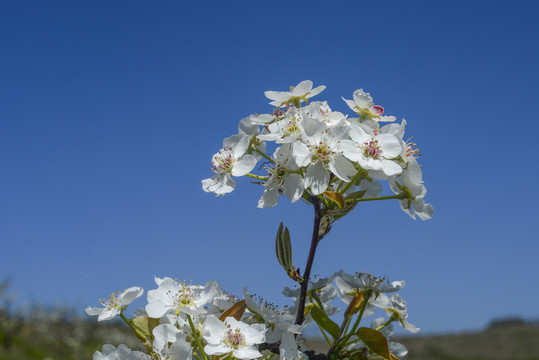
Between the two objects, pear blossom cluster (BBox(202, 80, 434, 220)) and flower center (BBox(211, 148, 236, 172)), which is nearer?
pear blossom cluster (BBox(202, 80, 434, 220))

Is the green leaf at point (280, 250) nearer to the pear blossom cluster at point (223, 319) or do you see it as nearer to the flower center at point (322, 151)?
the pear blossom cluster at point (223, 319)

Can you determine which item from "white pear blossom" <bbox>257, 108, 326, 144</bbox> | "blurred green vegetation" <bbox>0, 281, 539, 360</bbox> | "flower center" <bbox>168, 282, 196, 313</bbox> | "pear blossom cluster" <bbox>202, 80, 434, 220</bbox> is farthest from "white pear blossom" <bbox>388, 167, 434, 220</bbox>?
"blurred green vegetation" <bbox>0, 281, 539, 360</bbox>

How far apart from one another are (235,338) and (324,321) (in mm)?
367

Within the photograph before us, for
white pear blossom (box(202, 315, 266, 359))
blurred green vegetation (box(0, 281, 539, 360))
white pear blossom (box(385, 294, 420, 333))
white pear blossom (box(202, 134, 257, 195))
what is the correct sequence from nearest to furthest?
1. white pear blossom (box(202, 315, 266, 359))
2. white pear blossom (box(202, 134, 257, 195))
3. white pear blossom (box(385, 294, 420, 333))
4. blurred green vegetation (box(0, 281, 539, 360))

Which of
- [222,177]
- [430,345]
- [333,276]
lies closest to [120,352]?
[222,177]

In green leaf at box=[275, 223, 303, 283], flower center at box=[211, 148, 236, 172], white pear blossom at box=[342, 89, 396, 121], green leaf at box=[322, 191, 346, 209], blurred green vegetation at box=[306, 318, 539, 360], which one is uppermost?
blurred green vegetation at box=[306, 318, 539, 360]

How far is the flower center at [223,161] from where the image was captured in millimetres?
1767

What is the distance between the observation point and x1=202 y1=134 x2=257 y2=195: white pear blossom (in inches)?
67.1

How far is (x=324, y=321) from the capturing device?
5.76 feet

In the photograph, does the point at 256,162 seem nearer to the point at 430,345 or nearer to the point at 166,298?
the point at 166,298

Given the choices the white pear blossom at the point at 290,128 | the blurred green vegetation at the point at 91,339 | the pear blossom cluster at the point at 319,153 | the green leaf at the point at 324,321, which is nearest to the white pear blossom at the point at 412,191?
the pear blossom cluster at the point at 319,153

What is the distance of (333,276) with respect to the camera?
1.93 m

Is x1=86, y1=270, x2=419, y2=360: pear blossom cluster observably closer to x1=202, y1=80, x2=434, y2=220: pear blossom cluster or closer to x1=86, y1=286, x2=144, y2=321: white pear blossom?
x1=86, y1=286, x2=144, y2=321: white pear blossom

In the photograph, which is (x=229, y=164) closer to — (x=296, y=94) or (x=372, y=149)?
(x=296, y=94)
